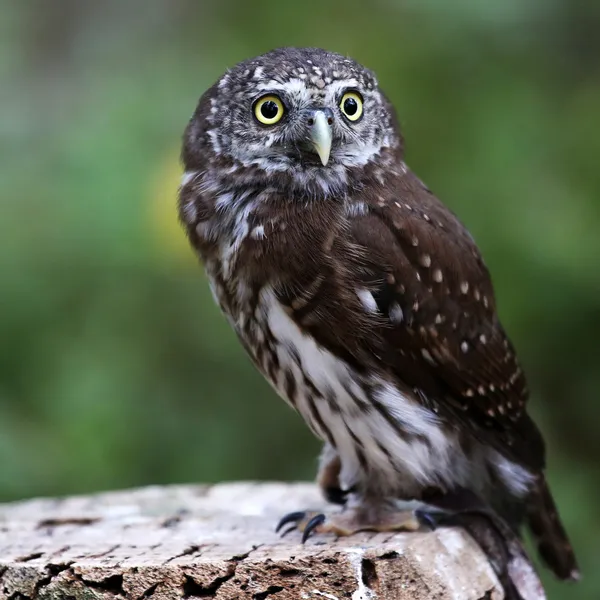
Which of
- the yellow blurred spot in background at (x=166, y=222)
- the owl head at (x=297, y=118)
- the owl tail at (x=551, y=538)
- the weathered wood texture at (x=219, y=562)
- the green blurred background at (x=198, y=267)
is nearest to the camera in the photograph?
the weathered wood texture at (x=219, y=562)

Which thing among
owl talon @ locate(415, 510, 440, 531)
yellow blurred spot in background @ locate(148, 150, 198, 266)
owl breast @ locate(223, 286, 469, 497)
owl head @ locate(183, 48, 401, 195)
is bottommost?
owl talon @ locate(415, 510, 440, 531)

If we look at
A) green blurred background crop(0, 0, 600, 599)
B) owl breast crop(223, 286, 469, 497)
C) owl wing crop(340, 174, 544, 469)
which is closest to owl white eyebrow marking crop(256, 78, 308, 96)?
owl wing crop(340, 174, 544, 469)

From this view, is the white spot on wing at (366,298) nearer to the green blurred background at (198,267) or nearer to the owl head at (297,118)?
the owl head at (297,118)

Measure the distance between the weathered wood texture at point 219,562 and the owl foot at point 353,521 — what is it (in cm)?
6

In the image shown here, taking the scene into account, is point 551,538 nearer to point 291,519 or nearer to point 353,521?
point 353,521

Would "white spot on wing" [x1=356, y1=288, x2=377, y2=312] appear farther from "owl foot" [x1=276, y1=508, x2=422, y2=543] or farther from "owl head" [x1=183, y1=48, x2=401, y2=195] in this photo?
"owl foot" [x1=276, y1=508, x2=422, y2=543]

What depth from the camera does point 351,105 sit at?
3029mm

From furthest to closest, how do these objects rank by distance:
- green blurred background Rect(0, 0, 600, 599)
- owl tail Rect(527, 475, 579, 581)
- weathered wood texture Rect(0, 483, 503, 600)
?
1. green blurred background Rect(0, 0, 600, 599)
2. owl tail Rect(527, 475, 579, 581)
3. weathered wood texture Rect(0, 483, 503, 600)

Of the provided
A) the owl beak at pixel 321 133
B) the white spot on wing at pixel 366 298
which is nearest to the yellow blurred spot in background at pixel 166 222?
the owl beak at pixel 321 133

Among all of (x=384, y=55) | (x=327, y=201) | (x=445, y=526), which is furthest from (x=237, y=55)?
(x=445, y=526)

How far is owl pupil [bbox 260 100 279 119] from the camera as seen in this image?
9.73 feet

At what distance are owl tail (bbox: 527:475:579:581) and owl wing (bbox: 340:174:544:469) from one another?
167mm

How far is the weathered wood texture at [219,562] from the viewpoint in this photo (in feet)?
8.14

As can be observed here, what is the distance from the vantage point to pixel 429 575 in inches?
104
